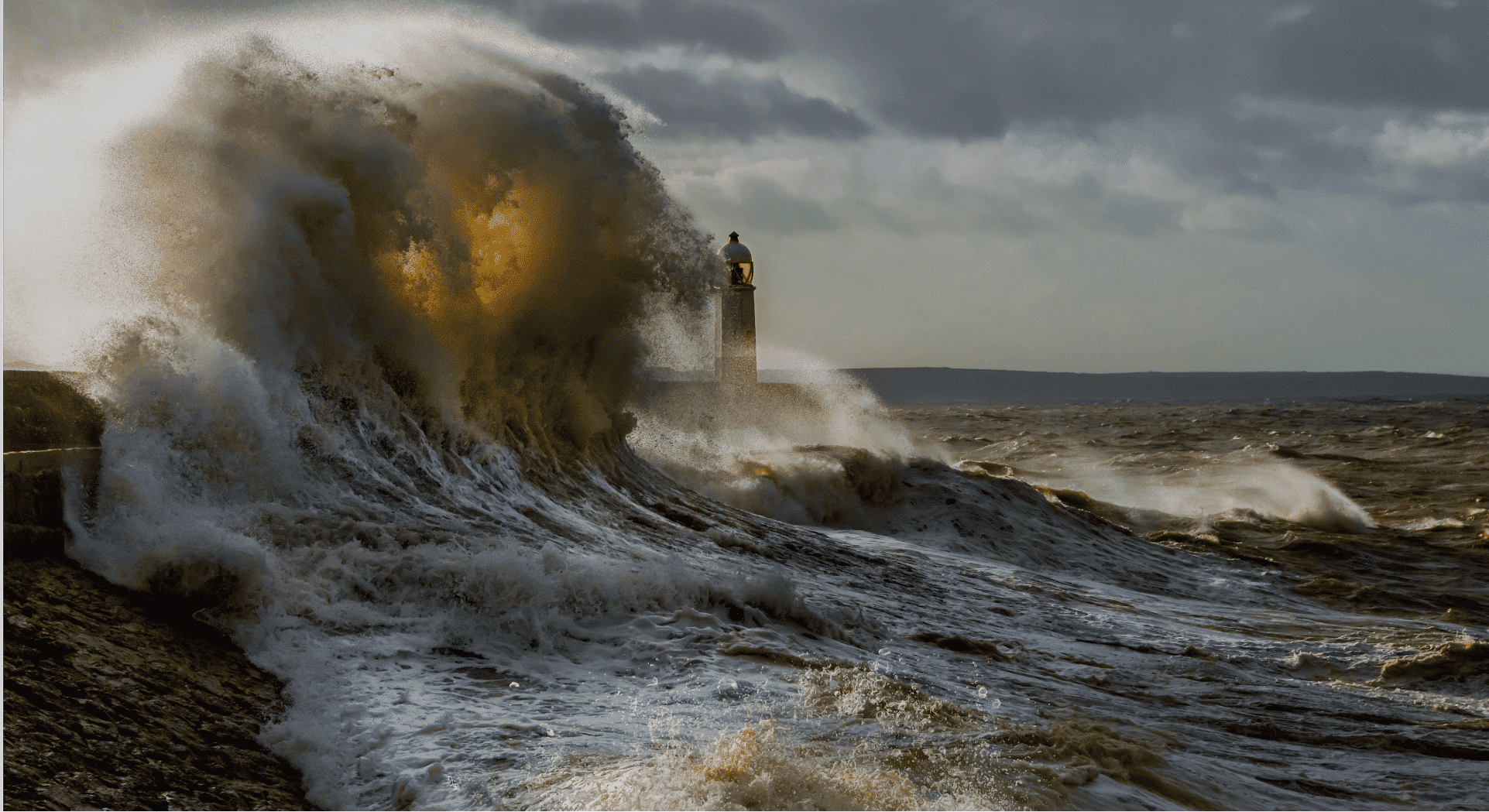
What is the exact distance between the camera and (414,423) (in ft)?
21.8

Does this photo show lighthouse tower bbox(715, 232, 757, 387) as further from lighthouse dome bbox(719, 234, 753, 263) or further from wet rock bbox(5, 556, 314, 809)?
wet rock bbox(5, 556, 314, 809)

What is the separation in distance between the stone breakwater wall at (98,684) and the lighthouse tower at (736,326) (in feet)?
34.9

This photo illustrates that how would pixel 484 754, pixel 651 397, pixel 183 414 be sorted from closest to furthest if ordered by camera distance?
pixel 484 754 → pixel 183 414 → pixel 651 397

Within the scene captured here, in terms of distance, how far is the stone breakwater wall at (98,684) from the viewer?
10.0ft

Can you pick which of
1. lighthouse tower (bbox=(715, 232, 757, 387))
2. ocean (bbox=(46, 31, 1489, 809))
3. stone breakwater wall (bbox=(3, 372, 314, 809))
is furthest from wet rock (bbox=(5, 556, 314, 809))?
lighthouse tower (bbox=(715, 232, 757, 387))

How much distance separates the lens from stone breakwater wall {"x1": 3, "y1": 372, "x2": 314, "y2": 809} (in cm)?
305

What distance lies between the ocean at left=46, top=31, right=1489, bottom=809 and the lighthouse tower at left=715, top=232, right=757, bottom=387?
3.17 metres

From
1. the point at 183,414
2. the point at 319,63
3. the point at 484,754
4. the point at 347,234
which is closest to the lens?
the point at 484,754

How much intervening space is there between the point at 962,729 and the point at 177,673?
2.89m

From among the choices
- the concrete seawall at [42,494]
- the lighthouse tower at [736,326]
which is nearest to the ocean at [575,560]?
the concrete seawall at [42,494]

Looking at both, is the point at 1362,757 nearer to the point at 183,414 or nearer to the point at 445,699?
the point at 445,699

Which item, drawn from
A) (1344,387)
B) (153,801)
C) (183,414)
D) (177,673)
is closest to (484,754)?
(153,801)

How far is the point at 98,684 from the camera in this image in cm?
347

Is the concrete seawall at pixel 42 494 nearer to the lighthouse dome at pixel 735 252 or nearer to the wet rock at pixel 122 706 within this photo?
the wet rock at pixel 122 706
